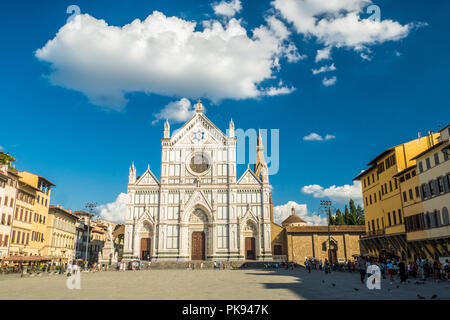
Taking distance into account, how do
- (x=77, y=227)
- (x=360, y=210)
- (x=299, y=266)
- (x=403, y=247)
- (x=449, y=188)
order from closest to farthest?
(x=449, y=188)
(x=403, y=247)
(x=299, y=266)
(x=77, y=227)
(x=360, y=210)

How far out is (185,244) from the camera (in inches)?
2131

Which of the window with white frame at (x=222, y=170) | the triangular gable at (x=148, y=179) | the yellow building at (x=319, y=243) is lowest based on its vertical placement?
the yellow building at (x=319, y=243)

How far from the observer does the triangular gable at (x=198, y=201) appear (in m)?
55.3

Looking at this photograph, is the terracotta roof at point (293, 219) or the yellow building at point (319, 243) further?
the terracotta roof at point (293, 219)

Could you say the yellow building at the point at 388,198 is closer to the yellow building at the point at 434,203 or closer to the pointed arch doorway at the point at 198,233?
the yellow building at the point at 434,203

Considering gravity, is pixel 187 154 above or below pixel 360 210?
above

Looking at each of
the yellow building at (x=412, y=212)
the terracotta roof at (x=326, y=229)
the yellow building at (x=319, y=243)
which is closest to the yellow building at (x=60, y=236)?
the yellow building at (x=319, y=243)

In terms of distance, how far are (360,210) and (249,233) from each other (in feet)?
123

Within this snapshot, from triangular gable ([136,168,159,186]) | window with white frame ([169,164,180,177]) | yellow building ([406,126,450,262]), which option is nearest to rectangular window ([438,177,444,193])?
yellow building ([406,126,450,262])

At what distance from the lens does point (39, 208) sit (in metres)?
50.0

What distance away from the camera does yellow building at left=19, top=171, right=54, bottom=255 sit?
157 feet

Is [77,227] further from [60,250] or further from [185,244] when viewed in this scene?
[185,244]

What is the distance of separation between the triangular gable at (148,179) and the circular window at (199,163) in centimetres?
614
